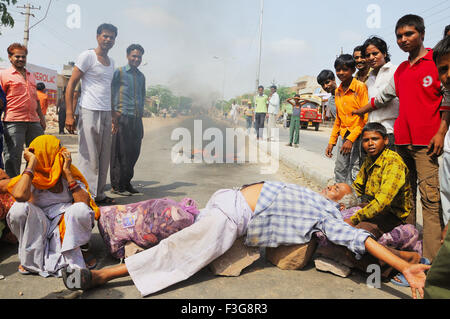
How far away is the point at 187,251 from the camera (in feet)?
8.10

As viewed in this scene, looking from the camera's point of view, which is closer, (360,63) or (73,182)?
(73,182)

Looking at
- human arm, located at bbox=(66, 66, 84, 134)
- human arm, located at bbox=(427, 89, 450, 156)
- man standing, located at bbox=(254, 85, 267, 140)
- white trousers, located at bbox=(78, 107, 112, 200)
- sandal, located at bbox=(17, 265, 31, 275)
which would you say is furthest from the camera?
man standing, located at bbox=(254, 85, 267, 140)

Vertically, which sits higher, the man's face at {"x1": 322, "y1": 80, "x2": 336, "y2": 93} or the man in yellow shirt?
the man's face at {"x1": 322, "y1": 80, "x2": 336, "y2": 93}

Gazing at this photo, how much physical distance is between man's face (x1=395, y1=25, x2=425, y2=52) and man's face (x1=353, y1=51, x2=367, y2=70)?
107 cm

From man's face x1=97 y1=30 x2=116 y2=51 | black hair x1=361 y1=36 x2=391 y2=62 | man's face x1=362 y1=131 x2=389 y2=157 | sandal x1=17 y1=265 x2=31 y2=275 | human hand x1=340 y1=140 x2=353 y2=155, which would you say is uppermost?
man's face x1=97 y1=30 x2=116 y2=51

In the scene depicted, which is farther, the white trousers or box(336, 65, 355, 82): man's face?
the white trousers

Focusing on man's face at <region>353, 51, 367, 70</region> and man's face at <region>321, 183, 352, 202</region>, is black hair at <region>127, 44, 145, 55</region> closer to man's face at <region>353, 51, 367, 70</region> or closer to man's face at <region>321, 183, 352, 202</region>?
man's face at <region>353, 51, 367, 70</region>

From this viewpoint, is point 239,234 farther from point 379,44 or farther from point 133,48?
point 133,48

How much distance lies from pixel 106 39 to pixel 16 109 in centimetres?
141

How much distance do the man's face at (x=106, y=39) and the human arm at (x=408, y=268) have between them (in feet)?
12.3

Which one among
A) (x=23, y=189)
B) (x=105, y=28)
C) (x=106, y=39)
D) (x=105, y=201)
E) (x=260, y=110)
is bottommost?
(x=105, y=201)

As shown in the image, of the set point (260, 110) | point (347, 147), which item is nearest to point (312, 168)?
point (347, 147)

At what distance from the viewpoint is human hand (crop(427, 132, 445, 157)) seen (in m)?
2.69

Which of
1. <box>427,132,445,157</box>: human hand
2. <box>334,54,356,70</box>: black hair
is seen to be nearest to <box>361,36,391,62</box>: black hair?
<box>334,54,356,70</box>: black hair
